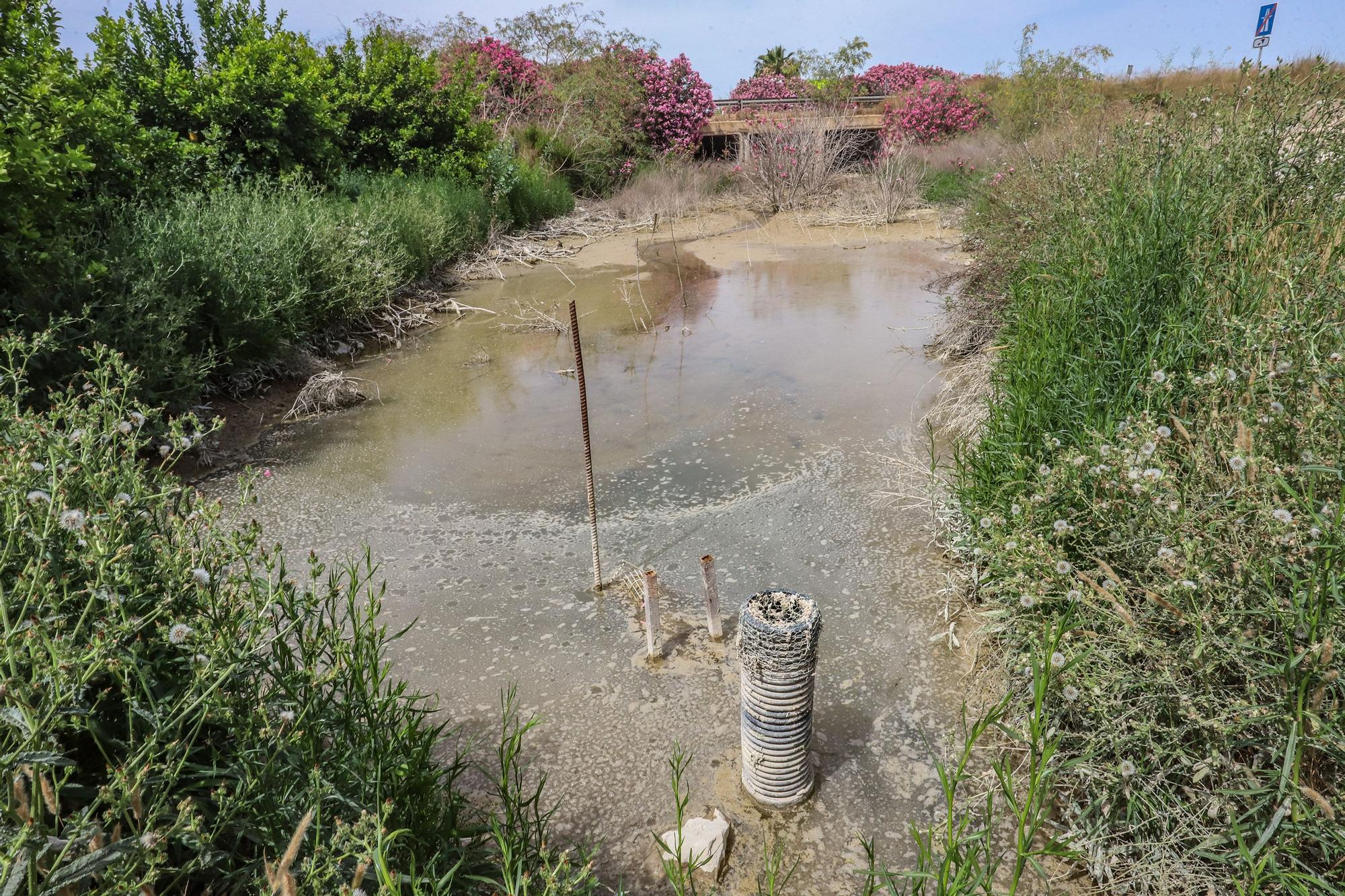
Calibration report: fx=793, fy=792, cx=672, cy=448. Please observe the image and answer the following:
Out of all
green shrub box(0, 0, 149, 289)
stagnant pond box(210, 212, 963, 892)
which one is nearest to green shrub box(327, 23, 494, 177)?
stagnant pond box(210, 212, 963, 892)

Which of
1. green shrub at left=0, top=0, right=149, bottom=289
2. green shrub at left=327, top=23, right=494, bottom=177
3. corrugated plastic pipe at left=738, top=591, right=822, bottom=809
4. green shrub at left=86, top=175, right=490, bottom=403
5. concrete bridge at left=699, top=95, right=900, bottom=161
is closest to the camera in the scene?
corrugated plastic pipe at left=738, top=591, right=822, bottom=809

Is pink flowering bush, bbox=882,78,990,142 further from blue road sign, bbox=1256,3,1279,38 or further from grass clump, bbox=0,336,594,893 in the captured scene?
grass clump, bbox=0,336,594,893

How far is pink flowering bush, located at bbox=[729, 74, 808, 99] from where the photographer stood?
2202 centimetres

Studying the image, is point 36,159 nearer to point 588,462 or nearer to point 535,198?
point 588,462

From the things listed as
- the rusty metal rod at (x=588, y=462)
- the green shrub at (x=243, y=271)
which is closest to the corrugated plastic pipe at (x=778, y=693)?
the rusty metal rod at (x=588, y=462)

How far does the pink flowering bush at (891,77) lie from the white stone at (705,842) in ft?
78.3

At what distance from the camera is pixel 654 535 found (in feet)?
13.9

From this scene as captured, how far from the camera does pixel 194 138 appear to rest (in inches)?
331

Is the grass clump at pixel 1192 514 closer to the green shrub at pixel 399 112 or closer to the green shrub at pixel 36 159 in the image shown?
the green shrub at pixel 36 159

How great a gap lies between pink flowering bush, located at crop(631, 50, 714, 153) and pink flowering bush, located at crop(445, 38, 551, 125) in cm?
216

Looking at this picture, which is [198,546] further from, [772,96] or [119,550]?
[772,96]

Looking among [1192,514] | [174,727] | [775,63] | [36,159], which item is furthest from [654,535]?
[775,63]

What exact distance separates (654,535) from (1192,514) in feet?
8.65

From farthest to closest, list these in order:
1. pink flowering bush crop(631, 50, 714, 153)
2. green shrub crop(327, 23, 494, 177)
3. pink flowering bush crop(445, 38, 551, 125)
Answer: pink flowering bush crop(631, 50, 714, 153)
pink flowering bush crop(445, 38, 551, 125)
green shrub crop(327, 23, 494, 177)
